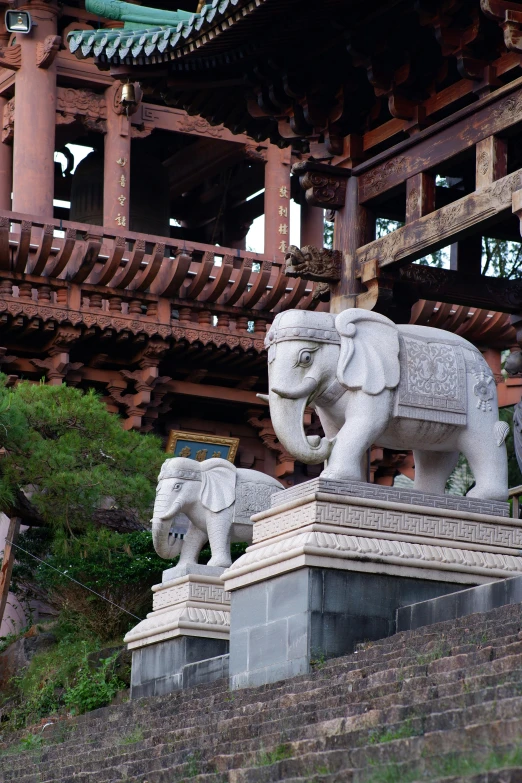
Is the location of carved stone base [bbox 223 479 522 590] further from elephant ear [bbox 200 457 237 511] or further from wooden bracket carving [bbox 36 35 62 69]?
wooden bracket carving [bbox 36 35 62 69]

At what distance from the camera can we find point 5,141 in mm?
24562

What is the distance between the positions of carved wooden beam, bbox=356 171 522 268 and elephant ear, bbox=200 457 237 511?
2.39m

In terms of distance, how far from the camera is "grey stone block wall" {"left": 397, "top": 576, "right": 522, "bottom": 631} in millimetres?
9820

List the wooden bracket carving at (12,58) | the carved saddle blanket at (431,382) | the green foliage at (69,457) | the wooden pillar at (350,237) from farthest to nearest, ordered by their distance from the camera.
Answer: the wooden bracket carving at (12,58), the green foliage at (69,457), the wooden pillar at (350,237), the carved saddle blanket at (431,382)

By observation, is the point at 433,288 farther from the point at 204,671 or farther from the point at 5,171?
the point at 5,171

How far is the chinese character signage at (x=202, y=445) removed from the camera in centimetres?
2202

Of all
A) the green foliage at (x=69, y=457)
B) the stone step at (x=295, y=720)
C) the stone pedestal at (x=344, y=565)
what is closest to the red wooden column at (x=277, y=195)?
the green foliage at (x=69, y=457)

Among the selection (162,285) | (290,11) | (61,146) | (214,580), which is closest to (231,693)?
(214,580)

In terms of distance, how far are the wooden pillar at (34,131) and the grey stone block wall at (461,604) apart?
13548 millimetres

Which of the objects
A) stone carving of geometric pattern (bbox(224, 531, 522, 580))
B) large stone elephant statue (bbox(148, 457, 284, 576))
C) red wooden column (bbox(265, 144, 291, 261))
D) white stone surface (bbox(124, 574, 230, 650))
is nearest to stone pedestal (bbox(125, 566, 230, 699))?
white stone surface (bbox(124, 574, 230, 650))

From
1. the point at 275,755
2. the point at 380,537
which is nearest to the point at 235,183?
the point at 380,537

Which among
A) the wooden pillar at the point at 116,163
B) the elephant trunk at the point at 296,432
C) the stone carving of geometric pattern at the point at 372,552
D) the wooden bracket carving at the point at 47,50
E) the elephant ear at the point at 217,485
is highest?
the wooden bracket carving at the point at 47,50

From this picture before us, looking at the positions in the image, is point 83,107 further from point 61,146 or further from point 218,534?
point 218,534

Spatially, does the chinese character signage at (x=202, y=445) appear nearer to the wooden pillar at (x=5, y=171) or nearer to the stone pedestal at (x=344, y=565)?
the wooden pillar at (x=5, y=171)
